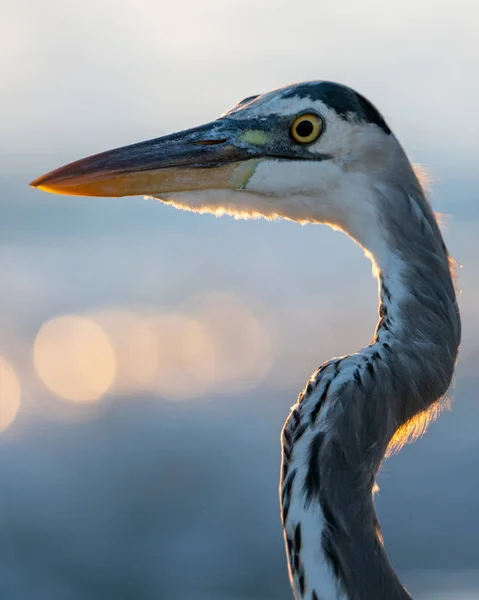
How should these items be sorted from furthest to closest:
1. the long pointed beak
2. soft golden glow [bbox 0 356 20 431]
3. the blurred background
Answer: soft golden glow [bbox 0 356 20 431] < the blurred background < the long pointed beak

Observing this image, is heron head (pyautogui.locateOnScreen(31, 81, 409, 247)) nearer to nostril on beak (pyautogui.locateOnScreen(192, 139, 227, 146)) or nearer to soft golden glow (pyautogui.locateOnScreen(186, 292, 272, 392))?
nostril on beak (pyautogui.locateOnScreen(192, 139, 227, 146))

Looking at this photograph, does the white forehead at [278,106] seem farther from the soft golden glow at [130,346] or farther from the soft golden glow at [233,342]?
the soft golden glow at [130,346]

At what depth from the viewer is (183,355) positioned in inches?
358

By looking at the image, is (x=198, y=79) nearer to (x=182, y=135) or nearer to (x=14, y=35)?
(x=14, y=35)

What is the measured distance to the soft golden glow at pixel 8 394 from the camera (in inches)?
328

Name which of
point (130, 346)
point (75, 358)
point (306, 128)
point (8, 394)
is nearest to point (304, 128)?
point (306, 128)

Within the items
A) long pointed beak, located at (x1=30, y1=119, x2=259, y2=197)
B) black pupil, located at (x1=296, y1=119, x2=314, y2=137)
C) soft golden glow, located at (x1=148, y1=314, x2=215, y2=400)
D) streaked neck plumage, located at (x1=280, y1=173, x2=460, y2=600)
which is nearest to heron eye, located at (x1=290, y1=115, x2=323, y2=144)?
black pupil, located at (x1=296, y1=119, x2=314, y2=137)

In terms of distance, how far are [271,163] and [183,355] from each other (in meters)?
6.16

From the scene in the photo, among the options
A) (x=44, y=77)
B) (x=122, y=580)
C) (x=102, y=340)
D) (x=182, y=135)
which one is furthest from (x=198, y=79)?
(x=182, y=135)

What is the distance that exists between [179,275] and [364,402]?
8.14 m

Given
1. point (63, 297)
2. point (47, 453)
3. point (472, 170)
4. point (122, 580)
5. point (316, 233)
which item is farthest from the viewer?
point (472, 170)

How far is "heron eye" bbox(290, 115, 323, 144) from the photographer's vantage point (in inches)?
115

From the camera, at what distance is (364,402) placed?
2.68 metres

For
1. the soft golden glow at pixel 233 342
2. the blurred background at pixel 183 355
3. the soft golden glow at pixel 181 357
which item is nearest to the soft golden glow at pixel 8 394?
the blurred background at pixel 183 355
